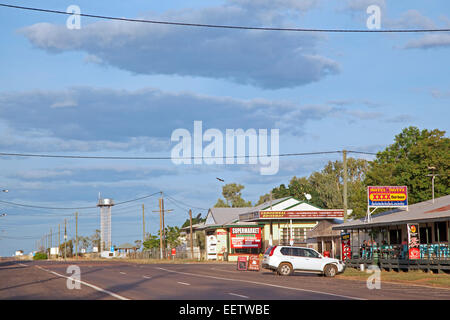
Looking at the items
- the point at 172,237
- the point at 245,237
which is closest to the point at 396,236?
the point at 245,237

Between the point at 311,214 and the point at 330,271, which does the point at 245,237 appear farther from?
the point at 330,271

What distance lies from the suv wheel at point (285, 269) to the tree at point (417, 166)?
25.7 meters

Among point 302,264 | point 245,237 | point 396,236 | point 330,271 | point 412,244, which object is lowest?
point 330,271

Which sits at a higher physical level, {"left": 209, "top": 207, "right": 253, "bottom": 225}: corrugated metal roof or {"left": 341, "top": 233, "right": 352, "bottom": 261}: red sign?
{"left": 209, "top": 207, "right": 253, "bottom": 225}: corrugated metal roof

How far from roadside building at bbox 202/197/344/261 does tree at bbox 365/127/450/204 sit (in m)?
7.83

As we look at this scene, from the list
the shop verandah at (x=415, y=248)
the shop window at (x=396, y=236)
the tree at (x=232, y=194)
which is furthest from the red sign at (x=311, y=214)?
the tree at (x=232, y=194)

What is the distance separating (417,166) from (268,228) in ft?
71.0

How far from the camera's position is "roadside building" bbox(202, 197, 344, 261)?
7088 centimetres

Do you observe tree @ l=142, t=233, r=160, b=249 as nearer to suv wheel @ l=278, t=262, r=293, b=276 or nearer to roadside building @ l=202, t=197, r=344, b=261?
roadside building @ l=202, t=197, r=344, b=261

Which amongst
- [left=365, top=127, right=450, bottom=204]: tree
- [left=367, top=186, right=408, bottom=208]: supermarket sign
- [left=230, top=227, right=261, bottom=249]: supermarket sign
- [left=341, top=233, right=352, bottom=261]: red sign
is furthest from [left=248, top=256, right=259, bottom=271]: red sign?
[left=230, top=227, right=261, bottom=249]: supermarket sign

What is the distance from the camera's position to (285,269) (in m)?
37.1
